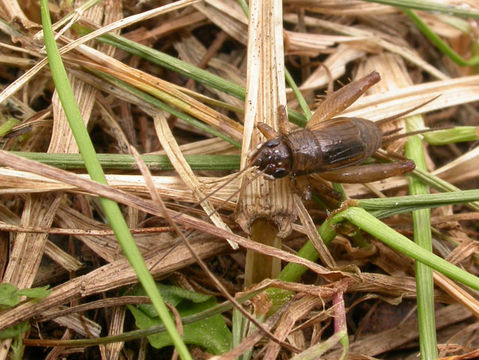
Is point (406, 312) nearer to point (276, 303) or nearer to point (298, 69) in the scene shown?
point (276, 303)

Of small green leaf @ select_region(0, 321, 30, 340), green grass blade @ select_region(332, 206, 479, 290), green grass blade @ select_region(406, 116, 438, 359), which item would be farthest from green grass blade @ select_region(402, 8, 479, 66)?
small green leaf @ select_region(0, 321, 30, 340)

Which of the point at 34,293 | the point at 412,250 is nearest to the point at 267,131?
the point at 412,250

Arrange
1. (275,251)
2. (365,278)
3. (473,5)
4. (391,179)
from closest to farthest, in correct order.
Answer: (275,251)
(365,278)
(391,179)
(473,5)

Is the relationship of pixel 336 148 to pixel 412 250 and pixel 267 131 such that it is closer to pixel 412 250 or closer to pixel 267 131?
pixel 267 131

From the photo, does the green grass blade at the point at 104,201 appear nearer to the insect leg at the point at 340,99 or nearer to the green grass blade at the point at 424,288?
the green grass blade at the point at 424,288

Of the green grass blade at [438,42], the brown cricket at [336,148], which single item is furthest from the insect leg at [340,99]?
the green grass blade at [438,42]

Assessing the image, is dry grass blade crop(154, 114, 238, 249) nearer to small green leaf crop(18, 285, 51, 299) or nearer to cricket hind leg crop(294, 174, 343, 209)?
cricket hind leg crop(294, 174, 343, 209)

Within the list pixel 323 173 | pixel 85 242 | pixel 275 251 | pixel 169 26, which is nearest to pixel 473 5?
pixel 323 173
